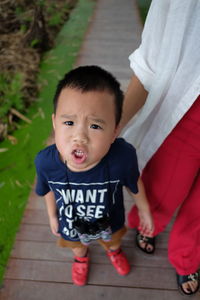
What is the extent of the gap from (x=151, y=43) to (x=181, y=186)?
0.69 metres

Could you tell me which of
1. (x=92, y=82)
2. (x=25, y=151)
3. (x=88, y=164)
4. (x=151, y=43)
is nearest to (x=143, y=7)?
(x=25, y=151)

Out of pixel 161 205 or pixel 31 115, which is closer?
pixel 161 205

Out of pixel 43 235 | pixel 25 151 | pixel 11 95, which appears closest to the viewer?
pixel 43 235

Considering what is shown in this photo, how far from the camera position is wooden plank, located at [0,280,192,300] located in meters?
1.53

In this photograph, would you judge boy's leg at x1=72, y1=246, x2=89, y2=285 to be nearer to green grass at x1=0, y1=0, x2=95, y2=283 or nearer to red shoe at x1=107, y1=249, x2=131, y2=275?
red shoe at x1=107, y1=249, x2=131, y2=275

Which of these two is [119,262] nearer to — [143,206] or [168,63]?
[143,206]

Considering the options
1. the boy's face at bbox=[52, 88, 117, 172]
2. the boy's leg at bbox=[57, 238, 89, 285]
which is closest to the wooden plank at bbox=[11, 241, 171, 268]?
the boy's leg at bbox=[57, 238, 89, 285]

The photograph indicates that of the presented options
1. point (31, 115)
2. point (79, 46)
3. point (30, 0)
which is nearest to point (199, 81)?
point (31, 115)

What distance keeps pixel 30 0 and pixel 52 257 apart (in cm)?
350

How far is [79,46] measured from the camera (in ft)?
13.0

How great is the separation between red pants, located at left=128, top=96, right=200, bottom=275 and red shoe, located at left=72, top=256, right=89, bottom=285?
1.55 ft

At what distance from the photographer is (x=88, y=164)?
3.14ft

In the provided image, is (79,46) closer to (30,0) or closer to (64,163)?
(30,0)

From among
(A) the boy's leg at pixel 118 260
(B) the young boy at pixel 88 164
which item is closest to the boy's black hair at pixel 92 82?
(B) the young boy at pixel 88 164
